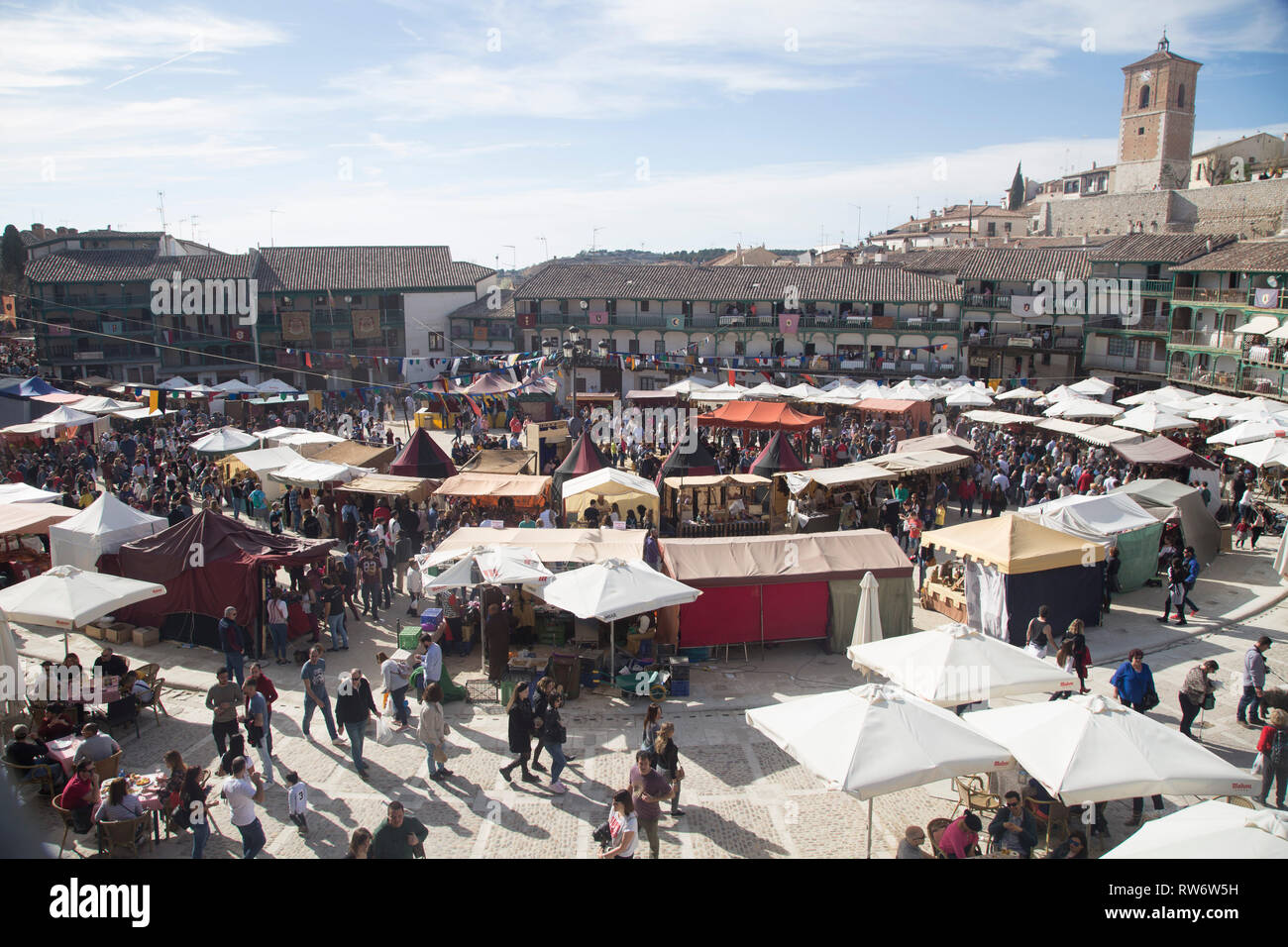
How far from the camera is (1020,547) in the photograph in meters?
12.3

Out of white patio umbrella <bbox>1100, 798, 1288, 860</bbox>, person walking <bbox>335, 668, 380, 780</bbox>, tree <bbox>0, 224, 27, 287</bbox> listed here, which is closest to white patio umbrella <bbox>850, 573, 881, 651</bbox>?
white patio umbrella <bbox>1100, 798, 1288, 860</bbox>

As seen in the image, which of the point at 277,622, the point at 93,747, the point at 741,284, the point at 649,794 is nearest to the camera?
the point at 649,794

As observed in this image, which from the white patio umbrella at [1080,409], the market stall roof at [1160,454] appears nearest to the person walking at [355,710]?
the market stall roof at [1160,454]

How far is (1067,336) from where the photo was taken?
4056 centimetres

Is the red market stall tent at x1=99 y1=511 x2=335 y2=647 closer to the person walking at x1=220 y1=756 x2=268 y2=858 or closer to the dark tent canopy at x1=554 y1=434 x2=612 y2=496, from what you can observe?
the person walking at x1=220 y1=756 x2=268 y2=858

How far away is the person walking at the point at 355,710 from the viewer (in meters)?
8.83

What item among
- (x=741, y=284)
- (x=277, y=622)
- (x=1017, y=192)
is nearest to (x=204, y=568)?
(x=277, y=622)

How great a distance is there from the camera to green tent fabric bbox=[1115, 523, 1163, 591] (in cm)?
1453

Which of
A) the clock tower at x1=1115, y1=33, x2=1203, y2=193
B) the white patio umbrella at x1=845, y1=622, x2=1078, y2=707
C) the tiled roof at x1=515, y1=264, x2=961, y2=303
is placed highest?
the clock tower at x1=1115, y1=33, x2=1203, y2=193

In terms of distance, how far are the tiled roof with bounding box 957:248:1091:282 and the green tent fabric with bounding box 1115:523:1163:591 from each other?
29052 mm

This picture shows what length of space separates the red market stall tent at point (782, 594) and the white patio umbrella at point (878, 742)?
465 centimetres

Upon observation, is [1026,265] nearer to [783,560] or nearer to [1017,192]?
[783,560]

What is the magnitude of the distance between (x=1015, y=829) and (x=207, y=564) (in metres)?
10.8

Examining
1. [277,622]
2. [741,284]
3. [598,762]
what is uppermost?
[741,284]
